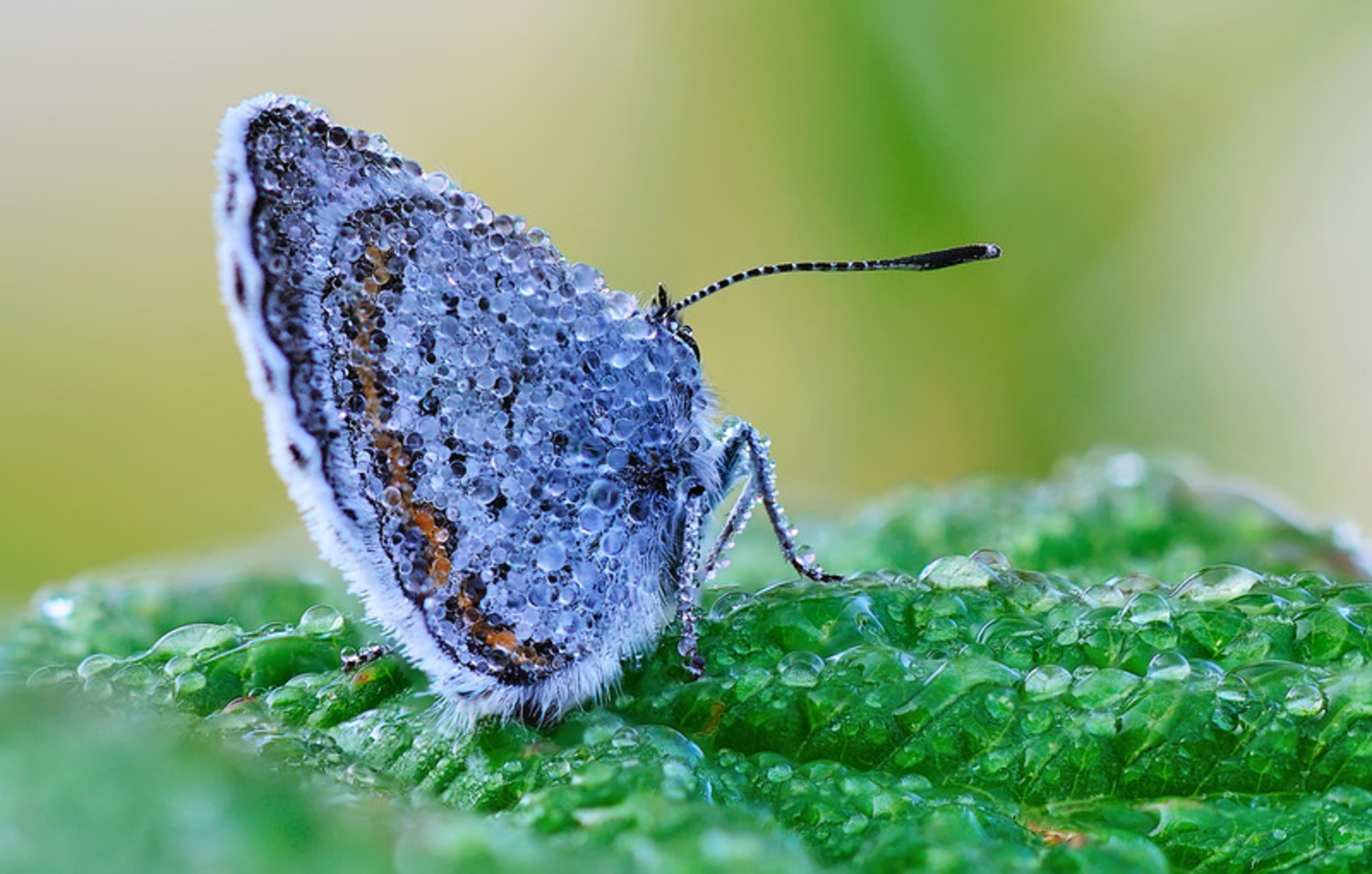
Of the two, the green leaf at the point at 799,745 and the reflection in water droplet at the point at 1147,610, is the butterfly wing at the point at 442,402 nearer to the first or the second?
the green leaf at the point at 799,745

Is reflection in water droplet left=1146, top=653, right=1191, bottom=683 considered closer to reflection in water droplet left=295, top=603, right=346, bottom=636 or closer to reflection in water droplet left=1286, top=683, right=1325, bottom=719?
reflection in water droplet left=1286, top=683, right=1325, bottom=719

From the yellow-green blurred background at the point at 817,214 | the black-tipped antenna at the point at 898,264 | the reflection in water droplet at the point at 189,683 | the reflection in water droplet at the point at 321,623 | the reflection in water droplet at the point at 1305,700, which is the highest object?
the yellow-green blurred background at the point at 817,214

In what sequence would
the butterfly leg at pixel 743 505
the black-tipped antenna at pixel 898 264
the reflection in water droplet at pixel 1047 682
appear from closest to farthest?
the reflection in water droplet at pixel 1047 682, the butterfly leg at pixel 743 505, the black-tipped antenna at pixel 898 264

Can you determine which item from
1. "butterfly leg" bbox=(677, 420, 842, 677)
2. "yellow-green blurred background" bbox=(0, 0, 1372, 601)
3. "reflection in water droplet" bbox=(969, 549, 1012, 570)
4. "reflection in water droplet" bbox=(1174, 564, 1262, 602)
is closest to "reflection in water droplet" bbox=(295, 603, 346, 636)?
"butterfly leg" bbox=(677, 420, 842, 677)

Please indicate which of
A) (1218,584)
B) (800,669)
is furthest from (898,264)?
(800,669)

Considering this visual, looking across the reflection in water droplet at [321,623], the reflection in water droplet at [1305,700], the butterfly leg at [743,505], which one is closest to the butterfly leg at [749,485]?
the butterfly leg at [743,505]

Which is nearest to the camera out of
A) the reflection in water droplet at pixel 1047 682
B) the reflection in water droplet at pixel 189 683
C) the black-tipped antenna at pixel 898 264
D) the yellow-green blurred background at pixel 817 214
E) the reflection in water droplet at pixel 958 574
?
the reflection in water droplet at pixel 1047 682

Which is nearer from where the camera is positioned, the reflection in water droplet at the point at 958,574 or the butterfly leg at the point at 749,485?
the reflection in water droplet at the point at 958,574
